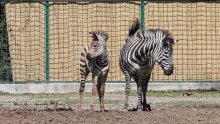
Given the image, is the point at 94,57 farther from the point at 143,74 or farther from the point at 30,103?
the point at 30,103

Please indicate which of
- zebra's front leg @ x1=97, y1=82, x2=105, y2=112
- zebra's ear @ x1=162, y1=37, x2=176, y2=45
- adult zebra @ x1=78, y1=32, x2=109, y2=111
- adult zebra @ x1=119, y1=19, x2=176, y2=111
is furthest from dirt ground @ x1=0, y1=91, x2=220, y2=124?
zebra's ear @ x1=162, y1=37, x2=176, y2=45

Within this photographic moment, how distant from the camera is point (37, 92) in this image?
65.1 feet

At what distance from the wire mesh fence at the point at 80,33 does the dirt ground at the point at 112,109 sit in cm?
113

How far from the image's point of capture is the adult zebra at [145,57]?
14.7 meters

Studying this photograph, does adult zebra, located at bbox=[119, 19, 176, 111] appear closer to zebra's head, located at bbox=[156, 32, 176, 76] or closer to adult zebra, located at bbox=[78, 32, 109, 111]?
zebra's head, located at bbox=[156, 32, 176, 76]

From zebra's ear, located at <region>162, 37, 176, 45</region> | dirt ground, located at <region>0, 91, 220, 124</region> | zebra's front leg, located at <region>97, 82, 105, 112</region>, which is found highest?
zebra's ear, located at <region>162, 37, 176, 45</region>

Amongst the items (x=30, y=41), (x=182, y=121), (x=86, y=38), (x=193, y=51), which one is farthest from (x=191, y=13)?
(x=182, y=121)

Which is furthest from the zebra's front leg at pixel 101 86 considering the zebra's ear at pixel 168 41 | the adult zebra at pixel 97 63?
the zebra's ear at pixel 168 41

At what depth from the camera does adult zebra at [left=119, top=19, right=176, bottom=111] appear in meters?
14.7

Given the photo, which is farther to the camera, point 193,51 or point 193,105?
point 193,51

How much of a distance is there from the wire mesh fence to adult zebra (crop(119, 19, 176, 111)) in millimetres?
5283

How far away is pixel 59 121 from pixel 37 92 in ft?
23.9

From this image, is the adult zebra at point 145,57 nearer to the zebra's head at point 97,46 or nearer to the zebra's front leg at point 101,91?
the zebra's front leg at point 101,91

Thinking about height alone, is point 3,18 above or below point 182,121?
above
